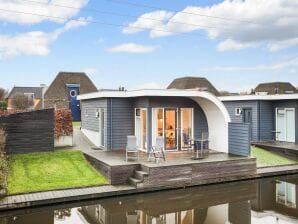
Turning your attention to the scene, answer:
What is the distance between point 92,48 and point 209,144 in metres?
18.9

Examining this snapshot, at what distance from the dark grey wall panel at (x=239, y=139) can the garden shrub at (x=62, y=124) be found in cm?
770

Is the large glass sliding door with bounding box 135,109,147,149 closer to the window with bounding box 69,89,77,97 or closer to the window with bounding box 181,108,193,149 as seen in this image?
the window with bounding box 181,108,193,149

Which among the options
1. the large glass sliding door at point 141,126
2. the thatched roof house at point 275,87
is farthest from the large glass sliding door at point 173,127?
the thatched roof house at point 275,87

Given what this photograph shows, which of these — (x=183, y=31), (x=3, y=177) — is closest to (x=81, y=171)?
(x=3, y=177)

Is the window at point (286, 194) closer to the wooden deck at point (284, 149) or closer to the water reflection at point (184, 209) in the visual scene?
the water reflection at point (184, 209)

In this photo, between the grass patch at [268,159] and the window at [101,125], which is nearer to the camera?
the grass patch at [268,159]

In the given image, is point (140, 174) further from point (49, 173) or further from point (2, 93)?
point (2, 93)

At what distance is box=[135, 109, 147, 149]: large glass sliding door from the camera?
16.1 m

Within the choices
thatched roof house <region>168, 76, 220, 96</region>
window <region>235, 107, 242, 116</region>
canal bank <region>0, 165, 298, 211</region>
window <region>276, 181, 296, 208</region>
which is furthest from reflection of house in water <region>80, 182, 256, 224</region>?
thatched roof house <region>168, 76, 220, 96</region>

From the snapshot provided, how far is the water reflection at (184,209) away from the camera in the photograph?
30.3 feet

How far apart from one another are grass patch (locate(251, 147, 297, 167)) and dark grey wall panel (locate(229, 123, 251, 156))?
1.11 m

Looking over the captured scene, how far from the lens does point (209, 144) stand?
677 inches

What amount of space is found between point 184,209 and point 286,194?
13.3ft

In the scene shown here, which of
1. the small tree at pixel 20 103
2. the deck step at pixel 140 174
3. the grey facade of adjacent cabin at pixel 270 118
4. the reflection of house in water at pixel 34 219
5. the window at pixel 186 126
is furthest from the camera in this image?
the small tree at pixel 20 103
